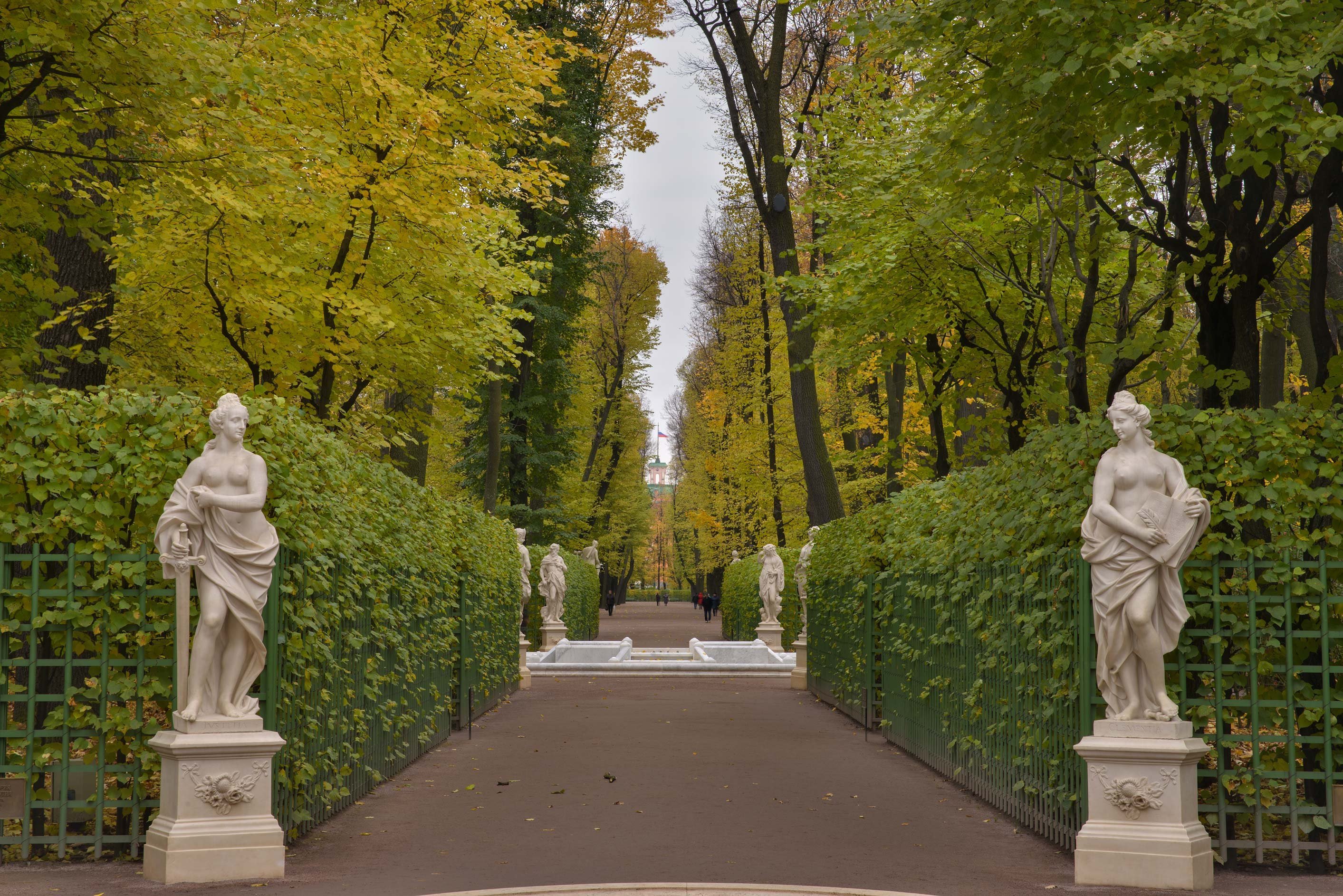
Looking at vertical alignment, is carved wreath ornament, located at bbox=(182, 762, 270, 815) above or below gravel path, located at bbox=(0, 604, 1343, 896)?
above

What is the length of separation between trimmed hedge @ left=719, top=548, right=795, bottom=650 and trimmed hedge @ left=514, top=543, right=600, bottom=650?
450 centimetres

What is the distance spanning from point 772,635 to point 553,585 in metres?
5.51

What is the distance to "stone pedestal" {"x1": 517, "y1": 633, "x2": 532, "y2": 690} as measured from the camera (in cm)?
2208

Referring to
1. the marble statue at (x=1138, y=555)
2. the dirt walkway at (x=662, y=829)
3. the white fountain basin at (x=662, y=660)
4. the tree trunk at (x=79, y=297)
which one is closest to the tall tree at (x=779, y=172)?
the white fountain basin at (x=662, y=660)

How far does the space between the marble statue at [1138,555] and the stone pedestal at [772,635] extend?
74.8 ft

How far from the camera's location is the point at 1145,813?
696 centimetres

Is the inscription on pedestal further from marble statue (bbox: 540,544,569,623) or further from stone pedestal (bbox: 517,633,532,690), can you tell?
marble statue (bbox: 540,544,569,623)

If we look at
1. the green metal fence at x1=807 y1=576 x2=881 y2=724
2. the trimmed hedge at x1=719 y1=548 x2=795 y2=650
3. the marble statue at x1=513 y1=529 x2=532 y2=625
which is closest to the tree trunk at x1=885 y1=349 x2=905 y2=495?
the trimmed hedge at x1=719 y1=548 x2=795 y2=650

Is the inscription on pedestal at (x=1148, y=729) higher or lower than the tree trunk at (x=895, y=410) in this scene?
lower

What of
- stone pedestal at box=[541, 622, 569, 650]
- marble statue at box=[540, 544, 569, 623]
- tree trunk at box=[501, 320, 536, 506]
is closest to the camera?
marble statue at box=[540, 544, 569, 623]

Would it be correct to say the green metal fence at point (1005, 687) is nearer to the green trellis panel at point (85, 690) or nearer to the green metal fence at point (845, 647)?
the green metal fence at point (845, 647)

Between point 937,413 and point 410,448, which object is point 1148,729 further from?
point 410,448

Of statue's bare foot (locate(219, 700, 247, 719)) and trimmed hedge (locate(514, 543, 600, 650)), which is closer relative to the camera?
statue's bare foot (locate(219, 700, 247, 719))

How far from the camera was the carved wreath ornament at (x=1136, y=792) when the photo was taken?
22.7 feet
